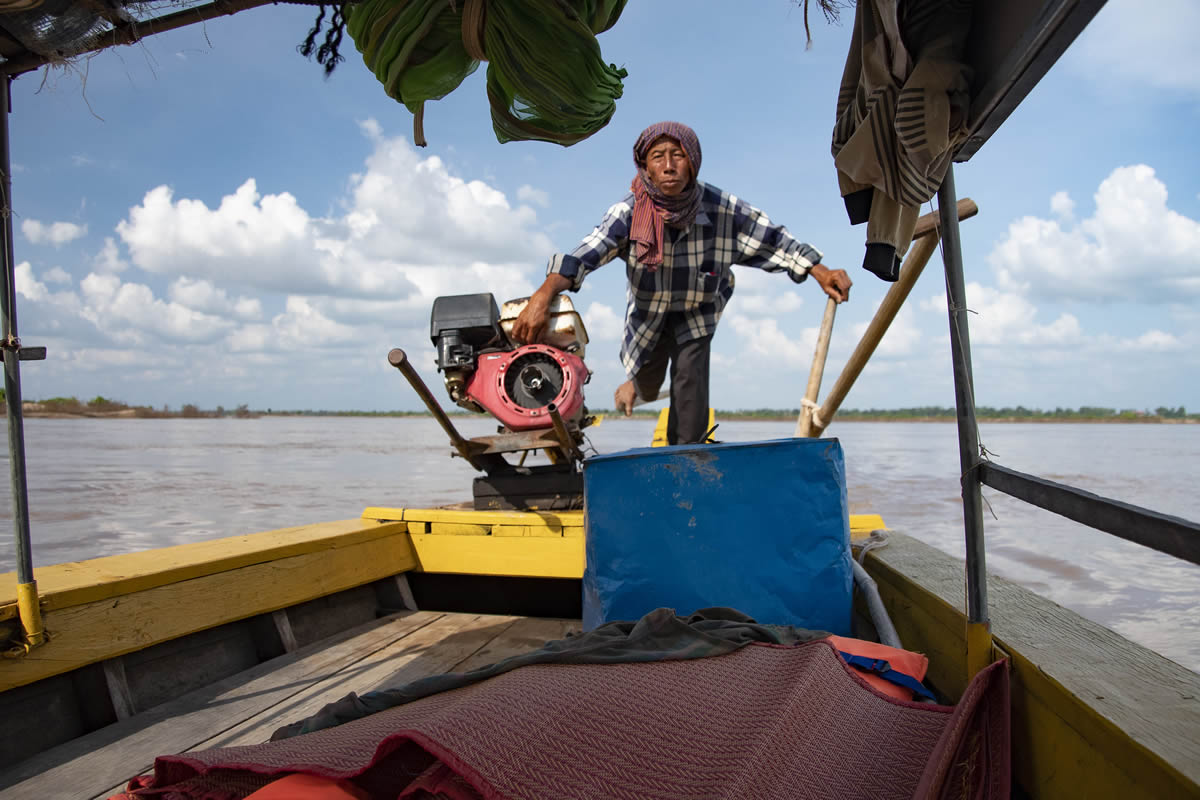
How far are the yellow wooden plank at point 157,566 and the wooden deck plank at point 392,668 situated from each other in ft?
1.22

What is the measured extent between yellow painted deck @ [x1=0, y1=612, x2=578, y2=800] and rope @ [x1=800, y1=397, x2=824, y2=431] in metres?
1.09

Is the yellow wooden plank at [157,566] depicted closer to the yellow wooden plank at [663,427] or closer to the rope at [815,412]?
the yellow wooden plank at [663,427]

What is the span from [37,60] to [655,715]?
5.44 feet

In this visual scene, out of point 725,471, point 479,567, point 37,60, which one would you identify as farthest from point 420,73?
point 479,567

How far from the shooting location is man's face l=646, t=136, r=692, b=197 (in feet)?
7.89

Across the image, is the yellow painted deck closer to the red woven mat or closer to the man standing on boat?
the red woven mat

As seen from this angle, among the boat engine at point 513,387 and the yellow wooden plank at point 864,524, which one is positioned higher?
the boat engine at point 513,387

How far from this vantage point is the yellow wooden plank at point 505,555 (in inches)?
91.4

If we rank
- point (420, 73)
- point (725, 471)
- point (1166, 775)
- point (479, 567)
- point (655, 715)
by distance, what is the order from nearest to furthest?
point (1166, 775) < point (655, 715) < point (420, 73) < point (725, 471) < point (479, 567)

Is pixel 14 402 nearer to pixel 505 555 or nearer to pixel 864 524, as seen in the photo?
pixel 505 555

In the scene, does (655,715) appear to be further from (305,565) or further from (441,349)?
(441,349)

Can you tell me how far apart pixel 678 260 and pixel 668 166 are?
0.38m

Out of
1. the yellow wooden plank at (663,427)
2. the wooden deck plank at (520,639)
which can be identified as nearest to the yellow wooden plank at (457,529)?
the wooden deck plank at (520,639)

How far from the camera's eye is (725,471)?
1.49 metres
